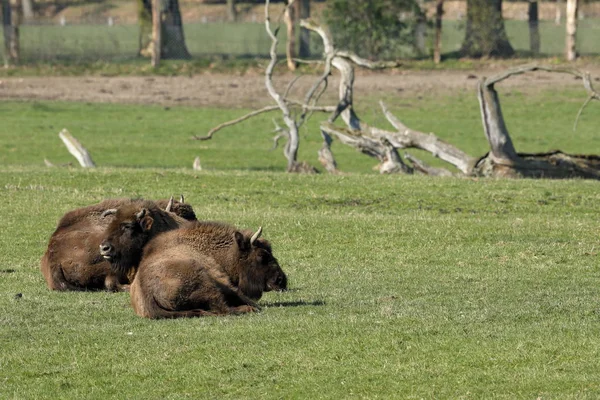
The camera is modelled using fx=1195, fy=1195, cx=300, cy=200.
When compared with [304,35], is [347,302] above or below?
above

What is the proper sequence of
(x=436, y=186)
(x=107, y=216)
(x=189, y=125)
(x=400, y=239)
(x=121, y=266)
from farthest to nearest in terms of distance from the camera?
(x=189, y=125), (x=436, y=186), (x=400, y=239), (x=107, y=216), (x=121, y=266)

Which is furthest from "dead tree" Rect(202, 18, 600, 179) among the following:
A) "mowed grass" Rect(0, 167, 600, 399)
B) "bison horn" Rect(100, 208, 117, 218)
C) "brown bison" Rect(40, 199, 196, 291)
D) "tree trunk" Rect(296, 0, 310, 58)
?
"tree trunk" Rect(296, 0, 310, 58)

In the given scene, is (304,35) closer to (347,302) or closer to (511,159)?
(511,159)

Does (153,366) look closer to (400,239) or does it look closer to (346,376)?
(346,376)

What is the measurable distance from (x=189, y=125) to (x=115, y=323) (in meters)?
24.9

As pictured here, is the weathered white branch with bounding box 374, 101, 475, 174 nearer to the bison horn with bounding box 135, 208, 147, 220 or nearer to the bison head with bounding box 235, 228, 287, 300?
the bison head with bounding box 235, 228, 287, 300

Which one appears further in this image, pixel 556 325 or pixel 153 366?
pixel 556 325

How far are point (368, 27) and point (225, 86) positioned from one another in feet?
21.8

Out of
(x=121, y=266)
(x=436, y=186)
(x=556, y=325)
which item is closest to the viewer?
(x=556, y=325)

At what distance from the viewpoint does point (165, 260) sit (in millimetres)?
10375

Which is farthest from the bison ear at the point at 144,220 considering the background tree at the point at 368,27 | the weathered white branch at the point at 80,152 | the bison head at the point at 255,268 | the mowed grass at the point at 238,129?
the background tree at the point at 368,27

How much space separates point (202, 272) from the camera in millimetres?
10273

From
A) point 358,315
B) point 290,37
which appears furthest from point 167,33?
point 358,315

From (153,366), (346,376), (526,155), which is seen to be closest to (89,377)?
(153,366)
